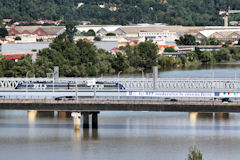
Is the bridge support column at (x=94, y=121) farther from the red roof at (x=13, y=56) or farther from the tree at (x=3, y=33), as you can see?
the tree at (x=3, y=33)

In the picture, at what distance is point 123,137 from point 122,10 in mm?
117492

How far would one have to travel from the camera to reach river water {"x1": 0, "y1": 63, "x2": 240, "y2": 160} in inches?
1346

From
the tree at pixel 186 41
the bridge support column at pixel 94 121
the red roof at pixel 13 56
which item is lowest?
the bridge support column at pixel 94 121

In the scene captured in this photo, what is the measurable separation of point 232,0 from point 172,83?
12289 cm

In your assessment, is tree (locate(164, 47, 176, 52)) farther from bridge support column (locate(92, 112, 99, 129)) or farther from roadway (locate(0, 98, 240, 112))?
roadway (locate(0, 98, 240, 112))

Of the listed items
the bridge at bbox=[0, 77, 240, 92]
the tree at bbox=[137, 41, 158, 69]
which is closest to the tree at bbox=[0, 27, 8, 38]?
the tree at bbox=[137, 41, 158, 69]

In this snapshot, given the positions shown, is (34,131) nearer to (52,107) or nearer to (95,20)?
(52,107)

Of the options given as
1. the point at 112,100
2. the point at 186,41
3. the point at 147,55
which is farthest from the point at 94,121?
the point at 186,41

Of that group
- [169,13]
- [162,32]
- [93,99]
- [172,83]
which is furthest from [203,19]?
[93,99]

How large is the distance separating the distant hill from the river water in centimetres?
9909

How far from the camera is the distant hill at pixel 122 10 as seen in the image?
147 m

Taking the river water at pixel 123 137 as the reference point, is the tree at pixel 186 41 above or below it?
above

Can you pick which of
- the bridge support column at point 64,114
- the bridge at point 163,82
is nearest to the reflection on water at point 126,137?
the bridge support column at point 64,114

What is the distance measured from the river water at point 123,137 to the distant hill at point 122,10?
99088 mm
